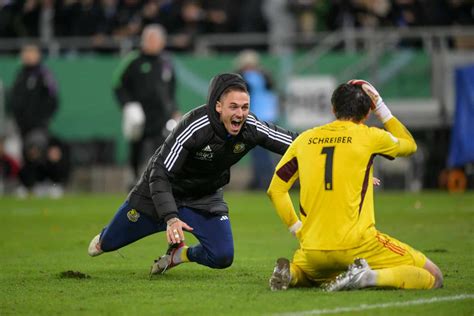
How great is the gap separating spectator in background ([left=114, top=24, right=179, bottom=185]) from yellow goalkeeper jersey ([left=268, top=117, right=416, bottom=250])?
422 inches

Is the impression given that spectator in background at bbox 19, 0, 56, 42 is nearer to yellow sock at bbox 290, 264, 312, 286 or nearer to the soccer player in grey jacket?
the soccer player in grey jacket

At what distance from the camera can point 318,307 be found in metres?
7.37

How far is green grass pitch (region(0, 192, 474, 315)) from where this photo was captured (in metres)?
7.55

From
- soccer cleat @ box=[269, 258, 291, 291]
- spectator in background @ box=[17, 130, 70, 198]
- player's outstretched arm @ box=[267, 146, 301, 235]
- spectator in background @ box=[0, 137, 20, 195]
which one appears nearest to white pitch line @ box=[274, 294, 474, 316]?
soccer cleat @ box=[269, 258, 291, 291]

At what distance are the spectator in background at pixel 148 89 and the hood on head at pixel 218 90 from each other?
31.8 ft

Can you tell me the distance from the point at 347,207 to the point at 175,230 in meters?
1.37

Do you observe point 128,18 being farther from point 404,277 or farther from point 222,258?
point 404,277

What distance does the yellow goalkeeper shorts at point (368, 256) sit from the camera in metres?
7.92

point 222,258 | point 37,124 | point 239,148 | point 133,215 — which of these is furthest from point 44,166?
point 239,148

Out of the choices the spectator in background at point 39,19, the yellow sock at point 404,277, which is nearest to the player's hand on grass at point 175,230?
the yellow sock at point 404,277

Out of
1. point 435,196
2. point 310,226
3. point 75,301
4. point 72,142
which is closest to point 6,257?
point 75,301

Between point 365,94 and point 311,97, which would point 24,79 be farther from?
point 365,94

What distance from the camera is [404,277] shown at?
802 cm

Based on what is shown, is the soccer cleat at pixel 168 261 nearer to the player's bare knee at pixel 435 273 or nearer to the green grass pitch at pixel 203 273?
the green grass pitch at pixel 203 273
